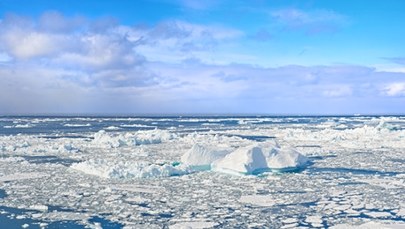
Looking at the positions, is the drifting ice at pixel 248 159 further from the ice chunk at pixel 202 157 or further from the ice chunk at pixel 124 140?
the ice chunk at pixel 124 140

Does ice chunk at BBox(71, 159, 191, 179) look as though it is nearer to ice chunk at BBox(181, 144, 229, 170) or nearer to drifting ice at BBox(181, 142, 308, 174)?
ice chunk at BBox(181, 144, 229, 170)

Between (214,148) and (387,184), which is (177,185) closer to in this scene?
(214,148)

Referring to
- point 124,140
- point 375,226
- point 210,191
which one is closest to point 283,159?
point 210,191

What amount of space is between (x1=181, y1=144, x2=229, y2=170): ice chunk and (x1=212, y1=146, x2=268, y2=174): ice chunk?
1.85 ft

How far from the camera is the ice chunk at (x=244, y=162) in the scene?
13.0 meters

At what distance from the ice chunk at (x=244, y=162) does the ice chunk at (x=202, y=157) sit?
56 centimetres

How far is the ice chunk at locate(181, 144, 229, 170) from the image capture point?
14.4 meters

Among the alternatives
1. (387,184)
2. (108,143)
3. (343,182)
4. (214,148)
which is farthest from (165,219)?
(108,143)

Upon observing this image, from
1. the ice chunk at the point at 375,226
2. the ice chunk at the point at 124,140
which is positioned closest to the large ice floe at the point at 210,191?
the ice chunk at the point at 375,226

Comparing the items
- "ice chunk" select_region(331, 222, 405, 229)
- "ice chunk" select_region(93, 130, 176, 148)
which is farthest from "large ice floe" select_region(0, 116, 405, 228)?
"ice chunk" select_region(93, 130, 176, 148)

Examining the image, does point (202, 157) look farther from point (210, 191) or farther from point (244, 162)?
point (210, 191)

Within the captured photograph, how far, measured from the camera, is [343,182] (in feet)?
38.1

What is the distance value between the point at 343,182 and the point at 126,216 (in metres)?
6.53

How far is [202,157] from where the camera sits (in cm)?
1465
